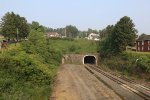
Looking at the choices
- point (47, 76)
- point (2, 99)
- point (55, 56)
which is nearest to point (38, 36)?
point (55, 56)

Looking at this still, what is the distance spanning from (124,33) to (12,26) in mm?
32542

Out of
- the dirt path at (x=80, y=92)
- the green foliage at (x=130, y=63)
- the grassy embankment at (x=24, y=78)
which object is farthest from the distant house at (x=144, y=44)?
the grassy embankment at (x=24, y=78)

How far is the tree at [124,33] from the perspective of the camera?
263 ft

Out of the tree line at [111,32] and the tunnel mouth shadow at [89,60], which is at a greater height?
the tree line at [111,32]

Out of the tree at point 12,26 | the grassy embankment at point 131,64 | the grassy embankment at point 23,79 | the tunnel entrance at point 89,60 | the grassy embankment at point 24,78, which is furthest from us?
the tunnel entrance at point 89,60

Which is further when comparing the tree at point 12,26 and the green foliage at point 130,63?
the tree at point 12,26

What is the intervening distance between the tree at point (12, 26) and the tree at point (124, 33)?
27491mm

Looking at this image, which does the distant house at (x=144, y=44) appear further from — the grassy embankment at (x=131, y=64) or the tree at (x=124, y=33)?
the grassy embankment at (x=131, y=64)

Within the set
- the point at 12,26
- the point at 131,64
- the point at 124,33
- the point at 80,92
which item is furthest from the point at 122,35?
the point at 80,92

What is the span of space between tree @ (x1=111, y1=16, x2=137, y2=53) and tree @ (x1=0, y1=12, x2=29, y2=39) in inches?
1082

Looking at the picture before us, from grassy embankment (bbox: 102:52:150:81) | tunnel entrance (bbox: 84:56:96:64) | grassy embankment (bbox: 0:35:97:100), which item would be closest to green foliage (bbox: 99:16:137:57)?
grassy embankment (bbox: 102:52:150:81)

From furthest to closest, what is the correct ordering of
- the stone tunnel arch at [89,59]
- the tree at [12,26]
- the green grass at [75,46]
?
the stone tunnel arch at [89,59] < the green grass at [75,46] < the tree at [12,26]

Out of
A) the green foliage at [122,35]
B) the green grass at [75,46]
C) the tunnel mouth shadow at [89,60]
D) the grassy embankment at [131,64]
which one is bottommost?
the tunnel mouth shadow at [89,60]

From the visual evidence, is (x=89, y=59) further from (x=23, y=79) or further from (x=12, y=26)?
(x=23, y=79)
